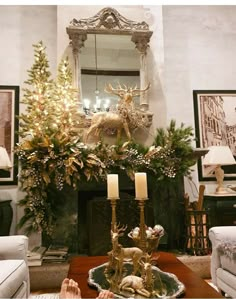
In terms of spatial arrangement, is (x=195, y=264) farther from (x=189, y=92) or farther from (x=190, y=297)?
(x=189, y=92)

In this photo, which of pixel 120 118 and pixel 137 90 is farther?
pixel 137 90

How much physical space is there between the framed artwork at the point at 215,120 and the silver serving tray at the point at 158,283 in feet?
8.65

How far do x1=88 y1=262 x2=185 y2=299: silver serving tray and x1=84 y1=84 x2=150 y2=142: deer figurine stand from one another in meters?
2.15

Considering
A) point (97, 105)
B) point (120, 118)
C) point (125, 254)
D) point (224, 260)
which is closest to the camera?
point (125, 254)

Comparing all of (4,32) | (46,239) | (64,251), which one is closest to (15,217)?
(46,239)

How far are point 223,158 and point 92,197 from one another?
1.64 metres

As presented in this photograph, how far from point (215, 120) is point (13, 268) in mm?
3315

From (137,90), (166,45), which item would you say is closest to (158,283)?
(137,90)

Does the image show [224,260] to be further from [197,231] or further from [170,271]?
[197,231]

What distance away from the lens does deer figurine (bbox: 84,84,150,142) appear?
3602 mm

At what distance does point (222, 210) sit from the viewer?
3402 millimetres

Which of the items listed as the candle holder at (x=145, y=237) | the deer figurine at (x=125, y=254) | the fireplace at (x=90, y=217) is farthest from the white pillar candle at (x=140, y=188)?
the fireplace at (x=90, y=217)

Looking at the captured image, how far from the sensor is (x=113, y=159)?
124 inches

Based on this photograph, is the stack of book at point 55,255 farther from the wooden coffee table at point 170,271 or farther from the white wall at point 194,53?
the white wall at point 194,53
